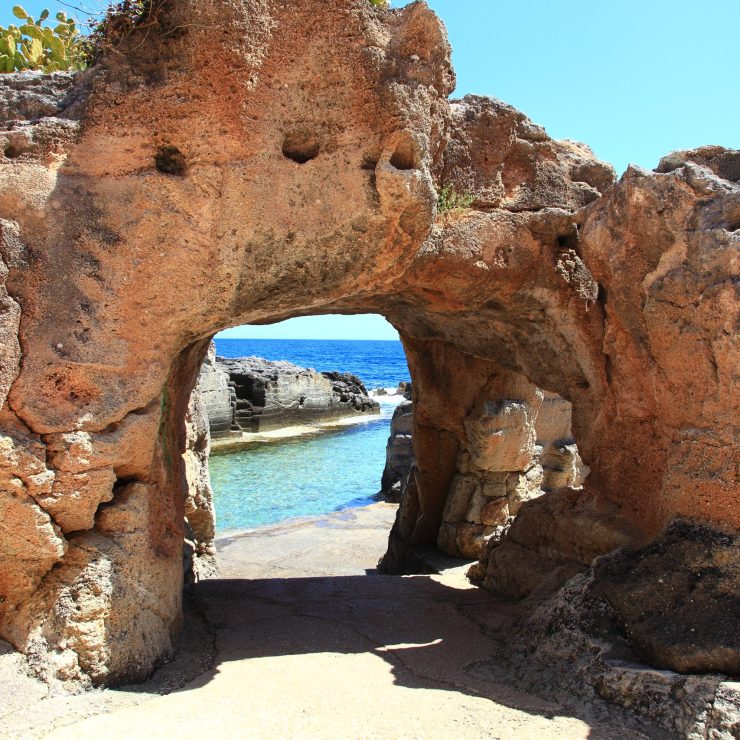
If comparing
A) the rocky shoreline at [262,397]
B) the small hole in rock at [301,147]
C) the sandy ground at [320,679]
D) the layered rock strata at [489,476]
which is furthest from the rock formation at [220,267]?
the rocky shoreline at [262,397]

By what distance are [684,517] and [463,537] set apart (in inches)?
146

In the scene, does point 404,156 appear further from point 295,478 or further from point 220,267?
point 295,478

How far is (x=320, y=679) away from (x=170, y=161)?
2676 mm

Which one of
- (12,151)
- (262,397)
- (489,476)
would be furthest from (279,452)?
(12,151)

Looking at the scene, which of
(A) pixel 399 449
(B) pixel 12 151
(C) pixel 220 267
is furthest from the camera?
(A) pixel 399 449

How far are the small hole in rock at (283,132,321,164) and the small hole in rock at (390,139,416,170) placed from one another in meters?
0.40

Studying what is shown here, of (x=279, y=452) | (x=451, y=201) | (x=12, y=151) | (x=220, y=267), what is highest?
(x=451, y=201)

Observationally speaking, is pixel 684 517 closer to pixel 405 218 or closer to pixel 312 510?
pixel 405 218

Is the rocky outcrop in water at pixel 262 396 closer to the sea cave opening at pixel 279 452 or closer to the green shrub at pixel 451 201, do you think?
the sea cave opening at pixel 279 452

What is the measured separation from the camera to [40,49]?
12.6 feet

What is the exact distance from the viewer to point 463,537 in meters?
7.11

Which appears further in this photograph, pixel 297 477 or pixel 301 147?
pixel 297 477

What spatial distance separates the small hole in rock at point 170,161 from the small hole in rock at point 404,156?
3.52 ft

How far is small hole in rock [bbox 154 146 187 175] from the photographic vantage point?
354 cm
